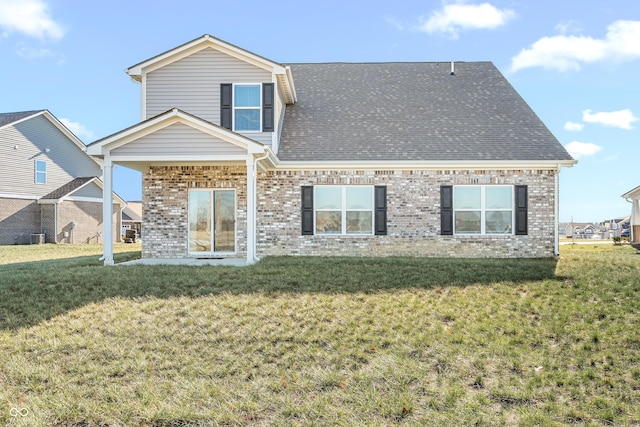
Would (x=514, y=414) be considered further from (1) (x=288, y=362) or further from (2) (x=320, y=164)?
(2) (x=320, y=164)

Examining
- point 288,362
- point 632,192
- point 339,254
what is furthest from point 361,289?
point 632,192

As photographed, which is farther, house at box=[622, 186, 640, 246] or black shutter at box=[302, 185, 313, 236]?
house at box=[622, 186, 640, 246]

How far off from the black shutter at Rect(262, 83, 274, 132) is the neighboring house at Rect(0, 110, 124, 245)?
14.0 metres

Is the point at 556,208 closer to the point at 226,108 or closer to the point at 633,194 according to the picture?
the point at 226,108

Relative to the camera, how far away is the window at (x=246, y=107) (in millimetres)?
14516

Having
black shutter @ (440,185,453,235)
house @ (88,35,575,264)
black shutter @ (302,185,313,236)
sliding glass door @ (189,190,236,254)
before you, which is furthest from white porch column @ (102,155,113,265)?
black shutter @ (440,185,453,235)

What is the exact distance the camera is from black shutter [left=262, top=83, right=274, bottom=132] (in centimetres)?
1439

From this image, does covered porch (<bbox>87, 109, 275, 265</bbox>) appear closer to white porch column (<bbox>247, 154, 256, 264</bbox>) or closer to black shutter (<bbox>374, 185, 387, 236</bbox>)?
white porch column (<bbox>247, 154, 256, 264</bbox>)

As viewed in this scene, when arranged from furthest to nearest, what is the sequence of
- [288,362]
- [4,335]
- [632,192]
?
[632,192], [4,335], [288,362]

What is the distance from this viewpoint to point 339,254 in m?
14.5

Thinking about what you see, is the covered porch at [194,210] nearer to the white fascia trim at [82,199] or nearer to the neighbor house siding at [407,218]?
the neighbor house siding at [407,218]

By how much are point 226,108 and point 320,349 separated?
9.77 meters

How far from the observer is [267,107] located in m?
14.4

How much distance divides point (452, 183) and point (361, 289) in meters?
6.59
